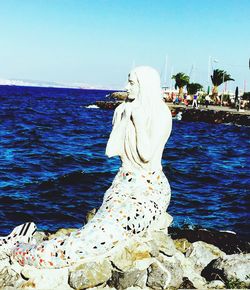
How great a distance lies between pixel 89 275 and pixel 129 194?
3.48ft

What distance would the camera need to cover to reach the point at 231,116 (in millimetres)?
46781

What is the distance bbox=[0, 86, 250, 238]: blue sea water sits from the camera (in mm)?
13266

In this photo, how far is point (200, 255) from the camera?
6520 mm

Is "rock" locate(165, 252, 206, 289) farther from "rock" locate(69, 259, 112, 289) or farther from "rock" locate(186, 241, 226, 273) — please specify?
"rock" locate(69, 259, 112, 289)

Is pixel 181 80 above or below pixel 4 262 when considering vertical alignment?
above

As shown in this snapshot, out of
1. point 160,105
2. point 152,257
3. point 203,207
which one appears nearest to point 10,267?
point 152,257

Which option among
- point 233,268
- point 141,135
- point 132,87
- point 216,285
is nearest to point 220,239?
point 233,268

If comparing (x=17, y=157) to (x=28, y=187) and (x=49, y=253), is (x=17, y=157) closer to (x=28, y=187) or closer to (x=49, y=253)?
(x=28, y=187)

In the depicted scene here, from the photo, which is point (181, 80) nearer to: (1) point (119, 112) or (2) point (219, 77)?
(2) point (219, 77)

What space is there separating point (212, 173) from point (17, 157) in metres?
9.08

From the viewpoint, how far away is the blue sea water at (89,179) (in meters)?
13.3

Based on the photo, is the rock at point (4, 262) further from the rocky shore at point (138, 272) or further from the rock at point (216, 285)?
the rock at point (216, 285)

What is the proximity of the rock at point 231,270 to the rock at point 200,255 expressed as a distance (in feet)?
0.77

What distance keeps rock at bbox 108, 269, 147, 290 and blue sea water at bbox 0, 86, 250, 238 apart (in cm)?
686
